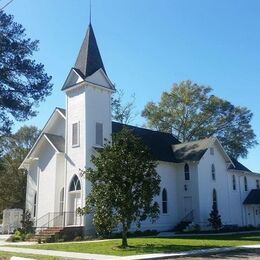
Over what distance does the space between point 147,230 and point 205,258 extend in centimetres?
1665

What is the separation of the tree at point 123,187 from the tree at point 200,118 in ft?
120

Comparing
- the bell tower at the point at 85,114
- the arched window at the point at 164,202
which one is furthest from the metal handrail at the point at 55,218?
the arched window at the point at 164,202

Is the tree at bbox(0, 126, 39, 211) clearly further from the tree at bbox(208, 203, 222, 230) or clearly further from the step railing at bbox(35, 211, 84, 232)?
the tree at bbox(208, 203, 222, 230)

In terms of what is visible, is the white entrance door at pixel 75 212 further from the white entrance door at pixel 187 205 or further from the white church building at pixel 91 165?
the white entrance door at pixel 187 205

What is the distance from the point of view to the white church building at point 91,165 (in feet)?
108

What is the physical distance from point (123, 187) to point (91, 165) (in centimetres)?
1115

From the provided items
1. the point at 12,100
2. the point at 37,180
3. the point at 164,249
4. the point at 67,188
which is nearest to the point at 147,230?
the point at 67,188

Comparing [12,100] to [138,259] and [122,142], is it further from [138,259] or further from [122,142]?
[138,259]

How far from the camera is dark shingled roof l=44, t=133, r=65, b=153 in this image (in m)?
34.9

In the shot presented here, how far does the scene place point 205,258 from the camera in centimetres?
1653

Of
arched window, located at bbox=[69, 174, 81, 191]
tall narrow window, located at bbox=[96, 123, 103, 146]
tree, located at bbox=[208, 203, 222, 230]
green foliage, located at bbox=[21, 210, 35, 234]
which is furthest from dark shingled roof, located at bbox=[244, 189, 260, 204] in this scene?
green foliage, located at bbox=[21, 210, 35, 234]

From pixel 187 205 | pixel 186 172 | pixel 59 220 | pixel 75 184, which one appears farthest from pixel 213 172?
pixel 59 220

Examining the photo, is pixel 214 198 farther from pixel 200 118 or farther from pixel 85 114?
pixel 200 118

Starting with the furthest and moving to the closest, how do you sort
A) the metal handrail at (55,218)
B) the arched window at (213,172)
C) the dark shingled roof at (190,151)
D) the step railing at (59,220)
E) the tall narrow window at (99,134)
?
the arched window at (213,172) < the dark shingled roof at (190,151) < the tall narrow window at (99,134) < the metal handrail at (55,218) < the step railing at (59,220)
